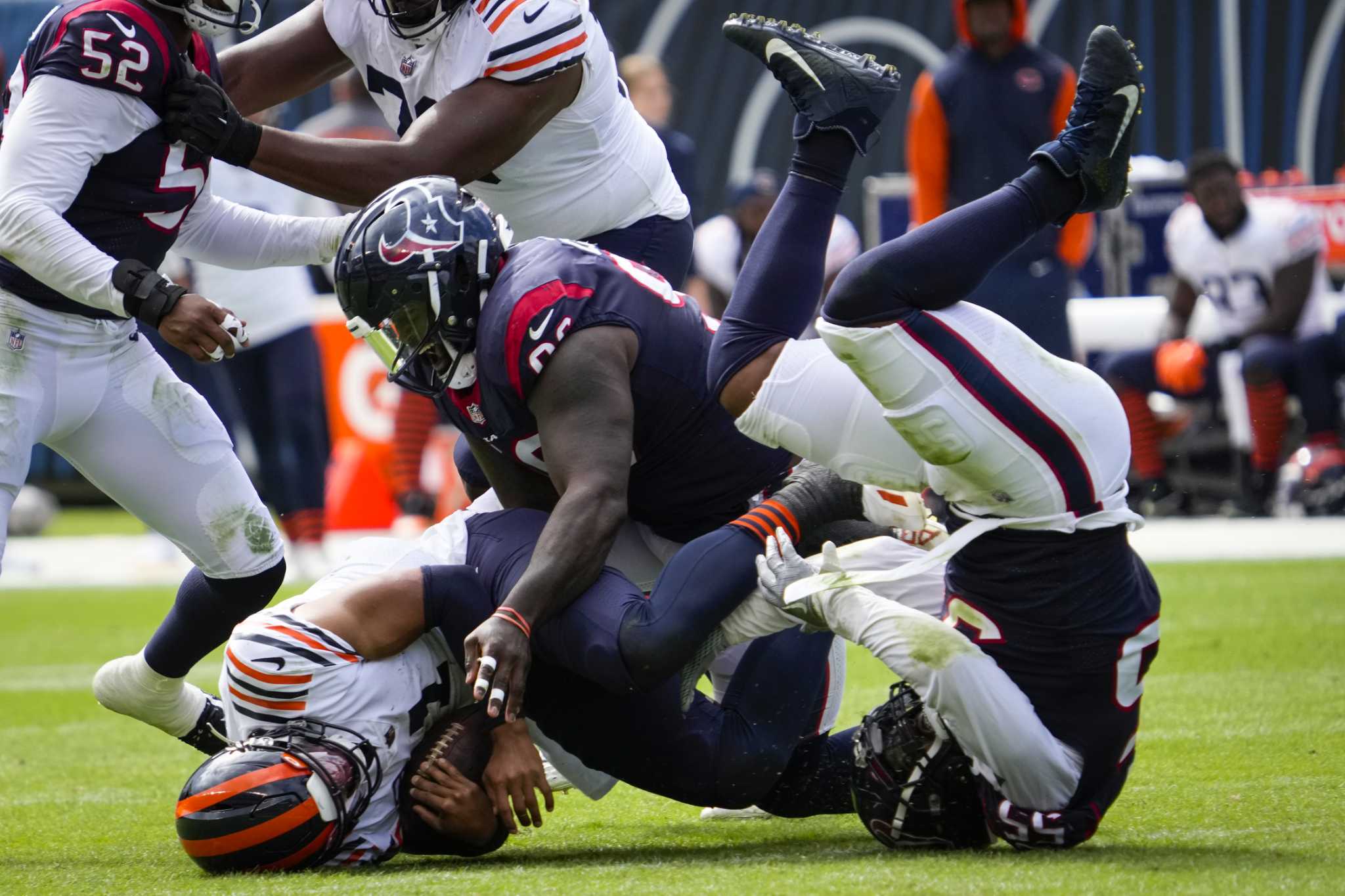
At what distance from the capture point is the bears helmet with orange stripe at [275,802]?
291cm

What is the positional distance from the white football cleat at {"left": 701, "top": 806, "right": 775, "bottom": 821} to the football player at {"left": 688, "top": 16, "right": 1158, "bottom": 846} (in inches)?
23.6

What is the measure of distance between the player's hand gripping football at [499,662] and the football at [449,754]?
0.53 feet

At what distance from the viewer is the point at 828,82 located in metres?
3.22

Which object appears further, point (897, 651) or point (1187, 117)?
point (1187, 117)

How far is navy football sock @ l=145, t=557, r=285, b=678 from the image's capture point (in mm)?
3773

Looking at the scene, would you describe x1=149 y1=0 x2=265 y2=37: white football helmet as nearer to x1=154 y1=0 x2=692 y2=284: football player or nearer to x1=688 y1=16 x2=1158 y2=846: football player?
x1=154 y1=0 x2=692 y2=284: football player

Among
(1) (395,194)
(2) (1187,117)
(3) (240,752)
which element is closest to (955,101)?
(1) (395,194)

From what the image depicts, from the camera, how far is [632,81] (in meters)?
8.05

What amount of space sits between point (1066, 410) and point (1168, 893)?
2.59 feet

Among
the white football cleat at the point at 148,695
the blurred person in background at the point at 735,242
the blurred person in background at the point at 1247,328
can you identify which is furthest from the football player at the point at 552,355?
the blurred person in background at the point at 735,242

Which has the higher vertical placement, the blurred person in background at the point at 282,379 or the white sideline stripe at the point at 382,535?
the blurred person in background at the point at 282,379

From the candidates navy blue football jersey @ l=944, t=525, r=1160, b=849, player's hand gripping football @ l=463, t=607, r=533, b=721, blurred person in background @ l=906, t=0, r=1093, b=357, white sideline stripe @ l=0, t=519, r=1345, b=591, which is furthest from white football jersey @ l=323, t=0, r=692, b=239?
white sideline stripe @ l=0, t=519, r=1345, b=591

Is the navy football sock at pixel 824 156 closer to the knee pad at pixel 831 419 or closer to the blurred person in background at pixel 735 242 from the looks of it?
the knee pad at pixel 831 419

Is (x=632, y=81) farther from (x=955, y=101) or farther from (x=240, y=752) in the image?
(x=240, y=752)
